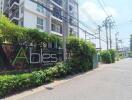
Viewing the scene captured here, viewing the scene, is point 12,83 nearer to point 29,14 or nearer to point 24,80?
point 24,80

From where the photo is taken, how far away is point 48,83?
13.4 metres

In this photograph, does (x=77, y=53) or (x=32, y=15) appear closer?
(x=77, y=53)

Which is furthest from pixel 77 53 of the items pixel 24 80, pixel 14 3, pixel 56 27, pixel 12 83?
pixel 56 27

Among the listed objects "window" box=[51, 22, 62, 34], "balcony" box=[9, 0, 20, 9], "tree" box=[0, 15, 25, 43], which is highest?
"balcony" box=[9, 0, 20, 9]

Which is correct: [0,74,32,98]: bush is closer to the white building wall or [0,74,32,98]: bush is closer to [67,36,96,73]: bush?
[67,36,96,73]: bush

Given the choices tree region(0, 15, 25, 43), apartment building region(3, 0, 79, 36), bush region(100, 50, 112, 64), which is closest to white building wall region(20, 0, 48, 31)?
apartment building region(3, 0, 79, 36)

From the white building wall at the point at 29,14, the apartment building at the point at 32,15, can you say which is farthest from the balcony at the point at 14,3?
the white building wall at the point at 29,14

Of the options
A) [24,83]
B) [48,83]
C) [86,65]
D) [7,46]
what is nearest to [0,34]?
[7,46]

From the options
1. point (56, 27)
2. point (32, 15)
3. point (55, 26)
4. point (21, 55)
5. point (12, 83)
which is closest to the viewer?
point (12, 83)

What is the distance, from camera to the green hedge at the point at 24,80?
9.73 metres

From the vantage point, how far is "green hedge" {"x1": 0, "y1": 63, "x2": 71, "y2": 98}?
31.9 ft

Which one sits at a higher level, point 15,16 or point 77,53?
point 15,16

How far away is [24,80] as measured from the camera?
11.0 meters

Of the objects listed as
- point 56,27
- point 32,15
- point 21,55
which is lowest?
point 21,55
